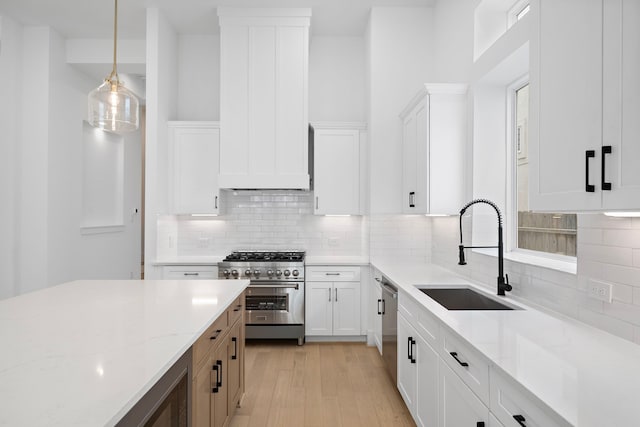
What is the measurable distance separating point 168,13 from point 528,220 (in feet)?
13.8

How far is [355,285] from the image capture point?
430cm

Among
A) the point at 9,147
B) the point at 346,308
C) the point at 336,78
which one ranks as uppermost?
the point at 336,78

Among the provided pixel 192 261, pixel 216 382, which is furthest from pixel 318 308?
pixel 216 382

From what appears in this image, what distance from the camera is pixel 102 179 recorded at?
244 inches

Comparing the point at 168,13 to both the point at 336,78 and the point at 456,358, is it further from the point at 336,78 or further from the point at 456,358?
the point at 456,358

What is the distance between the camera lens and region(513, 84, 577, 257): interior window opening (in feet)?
7.70

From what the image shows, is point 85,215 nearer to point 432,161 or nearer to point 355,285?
point 355,285

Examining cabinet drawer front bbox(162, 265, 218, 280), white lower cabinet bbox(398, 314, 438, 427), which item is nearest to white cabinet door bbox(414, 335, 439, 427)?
white lower cabinet bbox(398, 314, 438, 427)

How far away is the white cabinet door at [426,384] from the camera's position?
2086 millimetres

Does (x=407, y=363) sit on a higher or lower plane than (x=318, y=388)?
higher

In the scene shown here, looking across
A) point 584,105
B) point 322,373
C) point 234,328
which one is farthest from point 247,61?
point 584,105

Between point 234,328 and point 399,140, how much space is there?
274cm

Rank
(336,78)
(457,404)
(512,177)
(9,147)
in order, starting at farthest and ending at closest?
(336,78) < (9,147) < (512,177) < (457,404)

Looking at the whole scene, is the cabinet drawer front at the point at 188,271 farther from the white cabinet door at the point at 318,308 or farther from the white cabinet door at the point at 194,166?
the white cabinet door at the point at 318,308
